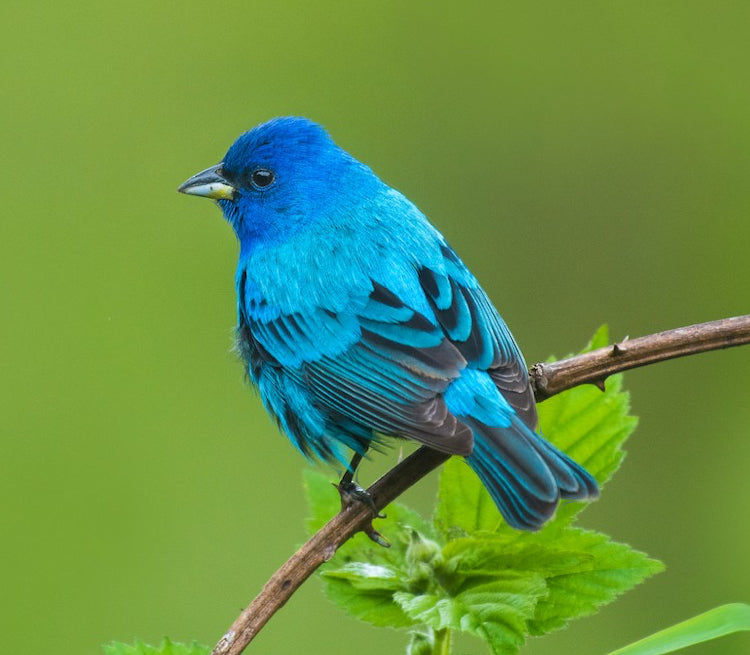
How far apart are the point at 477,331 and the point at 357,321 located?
0.41 meters

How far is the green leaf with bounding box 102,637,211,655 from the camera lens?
7.22 ft

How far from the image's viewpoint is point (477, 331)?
399cm

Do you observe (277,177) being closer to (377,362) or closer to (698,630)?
(377,362)

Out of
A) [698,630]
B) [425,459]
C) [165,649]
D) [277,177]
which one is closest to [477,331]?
[425,459]

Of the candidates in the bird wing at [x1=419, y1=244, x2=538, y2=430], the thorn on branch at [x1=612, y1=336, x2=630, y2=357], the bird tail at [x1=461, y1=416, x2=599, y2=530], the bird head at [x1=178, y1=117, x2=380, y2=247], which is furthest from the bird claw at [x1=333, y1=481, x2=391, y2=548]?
the bird head at [x1=178, y1=117, x2=380, y2=247]

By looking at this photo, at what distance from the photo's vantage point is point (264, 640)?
21.2 feet

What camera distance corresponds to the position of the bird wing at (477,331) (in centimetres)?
369

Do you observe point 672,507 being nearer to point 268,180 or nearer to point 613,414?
point 268,180

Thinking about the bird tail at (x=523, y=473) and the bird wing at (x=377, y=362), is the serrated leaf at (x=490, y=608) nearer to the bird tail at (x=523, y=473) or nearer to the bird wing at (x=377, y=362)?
the bird tail at (x=523, y=473)

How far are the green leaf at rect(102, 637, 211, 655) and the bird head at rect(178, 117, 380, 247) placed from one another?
279 centimetres

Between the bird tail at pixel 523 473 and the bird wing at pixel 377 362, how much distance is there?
10 centimetres

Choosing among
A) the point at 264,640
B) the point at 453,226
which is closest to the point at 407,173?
the point at 453,226

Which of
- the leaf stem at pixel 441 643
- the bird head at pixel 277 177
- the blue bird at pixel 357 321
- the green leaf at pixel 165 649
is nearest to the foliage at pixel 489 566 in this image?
the leaf stem at pixel 441 643

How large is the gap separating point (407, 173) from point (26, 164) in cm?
246
